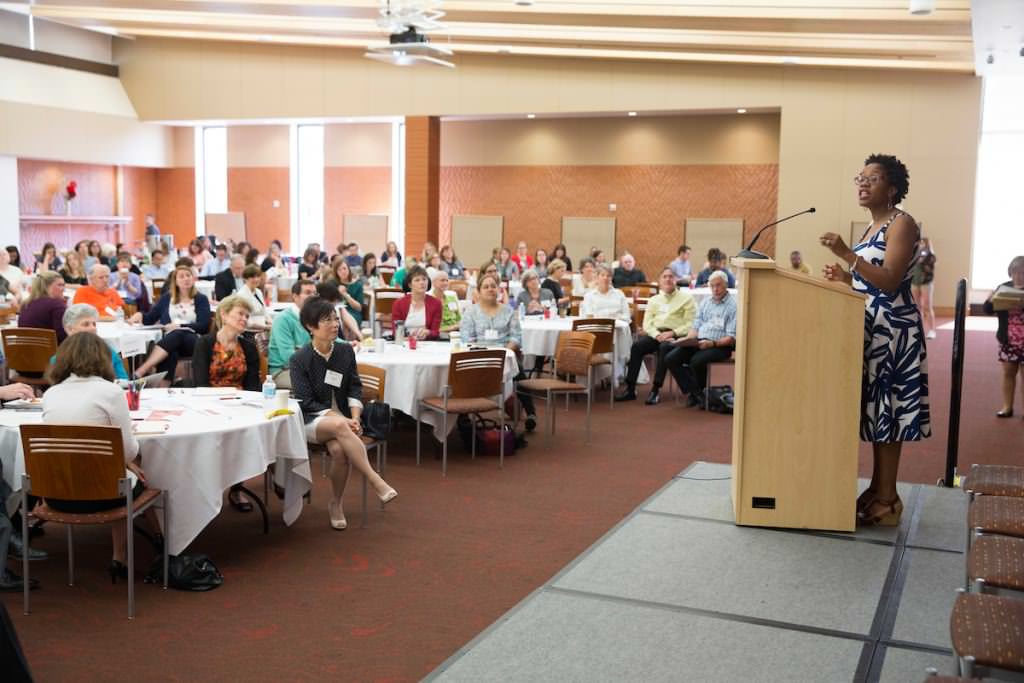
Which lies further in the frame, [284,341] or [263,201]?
[263,201]

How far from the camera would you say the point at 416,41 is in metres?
12.5

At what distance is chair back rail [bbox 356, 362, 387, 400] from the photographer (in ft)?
20.8

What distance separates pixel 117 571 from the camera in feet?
15.6

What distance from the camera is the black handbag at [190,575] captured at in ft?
15.3

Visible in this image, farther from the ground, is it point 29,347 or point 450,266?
point 450,266

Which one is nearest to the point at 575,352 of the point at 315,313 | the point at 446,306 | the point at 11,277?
the point at 446,306

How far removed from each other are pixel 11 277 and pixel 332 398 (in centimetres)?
718

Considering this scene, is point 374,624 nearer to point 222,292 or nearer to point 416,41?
point 222,292

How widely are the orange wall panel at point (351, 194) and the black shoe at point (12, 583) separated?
1967 centimetres

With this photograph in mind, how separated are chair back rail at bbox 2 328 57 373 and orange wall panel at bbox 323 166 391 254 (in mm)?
16263

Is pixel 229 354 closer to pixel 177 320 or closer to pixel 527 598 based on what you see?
pixel 527 598

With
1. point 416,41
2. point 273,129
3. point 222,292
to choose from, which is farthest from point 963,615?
point 273,129

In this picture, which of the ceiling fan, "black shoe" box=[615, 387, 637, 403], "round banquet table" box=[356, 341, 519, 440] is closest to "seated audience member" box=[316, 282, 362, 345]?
"round banquet table" box=[356, 341, 519, 440]

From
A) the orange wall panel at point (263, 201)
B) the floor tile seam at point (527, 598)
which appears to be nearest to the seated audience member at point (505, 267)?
the orange wall panel at point (263, 201)
